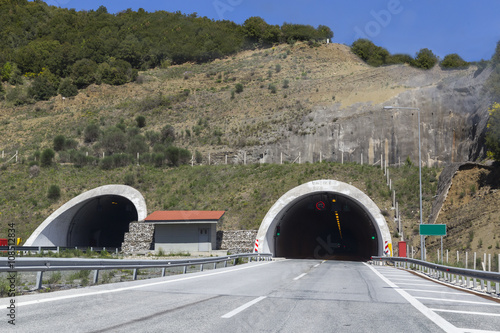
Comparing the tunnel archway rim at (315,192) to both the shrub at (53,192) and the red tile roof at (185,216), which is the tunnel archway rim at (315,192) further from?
the shrub at (53,192)

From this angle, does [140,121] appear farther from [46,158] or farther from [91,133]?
[46,158]

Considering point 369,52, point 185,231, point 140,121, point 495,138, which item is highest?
point 369,52

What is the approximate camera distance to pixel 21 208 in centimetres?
4884

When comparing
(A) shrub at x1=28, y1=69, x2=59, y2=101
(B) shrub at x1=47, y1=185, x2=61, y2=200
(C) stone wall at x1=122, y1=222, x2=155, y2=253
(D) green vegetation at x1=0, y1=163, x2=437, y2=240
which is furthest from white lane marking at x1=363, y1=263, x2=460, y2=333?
(A) shrub at x1=28, y1=69, x2=59, y2=101

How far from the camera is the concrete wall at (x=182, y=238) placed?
39844mm

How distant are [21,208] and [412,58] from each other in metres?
86.7

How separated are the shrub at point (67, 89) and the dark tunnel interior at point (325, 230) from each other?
65.0 meters

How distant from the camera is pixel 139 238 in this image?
137 ft

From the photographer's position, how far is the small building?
39.5 m

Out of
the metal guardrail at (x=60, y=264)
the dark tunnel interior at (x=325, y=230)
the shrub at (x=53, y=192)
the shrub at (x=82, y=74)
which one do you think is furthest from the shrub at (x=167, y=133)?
the metal guardrail at (x=60, y=264)

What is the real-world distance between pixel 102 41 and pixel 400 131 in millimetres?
78246

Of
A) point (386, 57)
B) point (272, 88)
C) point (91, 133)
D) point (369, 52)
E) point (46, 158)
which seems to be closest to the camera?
point (46, 158)

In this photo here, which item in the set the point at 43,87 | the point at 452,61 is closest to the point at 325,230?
the point at 452,61

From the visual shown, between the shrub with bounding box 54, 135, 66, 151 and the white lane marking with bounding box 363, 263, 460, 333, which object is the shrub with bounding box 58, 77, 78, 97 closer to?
the shrub with bounding box 54, 135, 66, 151
